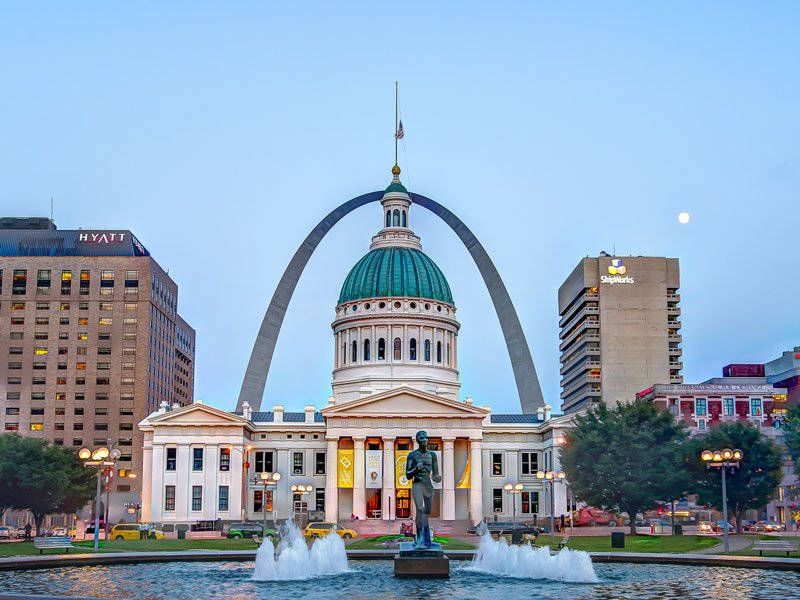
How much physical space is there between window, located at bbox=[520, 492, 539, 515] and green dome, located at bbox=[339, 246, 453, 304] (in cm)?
3083

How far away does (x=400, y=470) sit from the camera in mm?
119125

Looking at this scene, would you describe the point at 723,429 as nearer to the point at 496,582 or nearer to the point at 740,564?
the point at 740,564

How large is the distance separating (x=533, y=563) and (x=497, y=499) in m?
82.7

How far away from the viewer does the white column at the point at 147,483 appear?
118 metres

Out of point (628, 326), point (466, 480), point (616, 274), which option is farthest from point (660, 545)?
point (616, 274)

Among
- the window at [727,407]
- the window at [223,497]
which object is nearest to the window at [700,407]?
the window at [727,407]

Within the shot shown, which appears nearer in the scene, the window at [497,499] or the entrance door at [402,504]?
the entrance door at [402,504]

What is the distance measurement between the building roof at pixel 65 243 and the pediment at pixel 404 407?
66.1 meters

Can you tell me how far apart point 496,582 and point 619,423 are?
60135mm

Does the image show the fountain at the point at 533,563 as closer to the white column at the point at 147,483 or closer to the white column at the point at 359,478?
the white column at the point at 359,478

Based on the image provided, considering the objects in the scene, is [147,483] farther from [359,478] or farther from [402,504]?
[402,504]

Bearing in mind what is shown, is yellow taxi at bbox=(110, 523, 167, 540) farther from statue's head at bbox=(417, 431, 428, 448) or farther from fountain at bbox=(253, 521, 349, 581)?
statue's head at bbox=(417, 431, 428, 448)

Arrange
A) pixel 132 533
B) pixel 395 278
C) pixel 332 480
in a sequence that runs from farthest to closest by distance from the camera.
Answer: pixel 395 278, pixel 332 480, pixel 132 533

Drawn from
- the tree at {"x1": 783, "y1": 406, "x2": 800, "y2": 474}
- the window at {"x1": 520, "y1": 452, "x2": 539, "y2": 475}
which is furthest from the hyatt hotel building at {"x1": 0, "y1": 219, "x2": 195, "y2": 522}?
the tree at {"x1": 783, "y1": 406, "x2": 800, "y2": 474}
